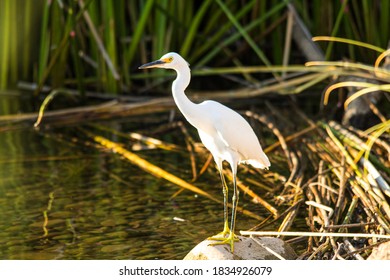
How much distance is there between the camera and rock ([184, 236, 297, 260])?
3203 millimetres

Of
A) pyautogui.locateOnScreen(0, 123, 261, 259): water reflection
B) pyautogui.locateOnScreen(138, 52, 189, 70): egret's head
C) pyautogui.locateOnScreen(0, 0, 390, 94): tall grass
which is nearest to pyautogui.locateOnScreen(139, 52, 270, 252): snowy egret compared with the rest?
pyautogui.locateOnScreen(138, 52, 189, 70): egret's head

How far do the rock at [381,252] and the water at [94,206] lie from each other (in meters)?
0.87

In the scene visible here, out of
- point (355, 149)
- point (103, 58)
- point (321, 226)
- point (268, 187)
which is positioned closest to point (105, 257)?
point (321, 226)

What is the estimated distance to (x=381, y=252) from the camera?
2.99 meters

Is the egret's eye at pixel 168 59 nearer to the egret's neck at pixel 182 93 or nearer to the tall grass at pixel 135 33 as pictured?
the egret's neck at pixel 182 93

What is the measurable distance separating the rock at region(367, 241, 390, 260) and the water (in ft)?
2.85

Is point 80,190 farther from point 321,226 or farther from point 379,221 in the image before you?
point 379,221

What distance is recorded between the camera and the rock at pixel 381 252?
9.66ft

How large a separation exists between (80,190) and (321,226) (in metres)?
1.49

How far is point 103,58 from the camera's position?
653 cm

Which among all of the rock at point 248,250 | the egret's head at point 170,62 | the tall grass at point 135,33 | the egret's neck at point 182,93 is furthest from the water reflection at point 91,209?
the tall grass at point 135,33

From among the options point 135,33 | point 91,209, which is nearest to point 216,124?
point 91,209

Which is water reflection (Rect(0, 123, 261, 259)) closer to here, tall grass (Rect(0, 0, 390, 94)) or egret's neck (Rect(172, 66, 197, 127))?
egret's neck (Rect(172, 66, 197, 127))

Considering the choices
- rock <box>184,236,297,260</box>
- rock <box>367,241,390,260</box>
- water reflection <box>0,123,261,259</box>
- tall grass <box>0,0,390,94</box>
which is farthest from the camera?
tall grass <box>0,0,390,94</box>
